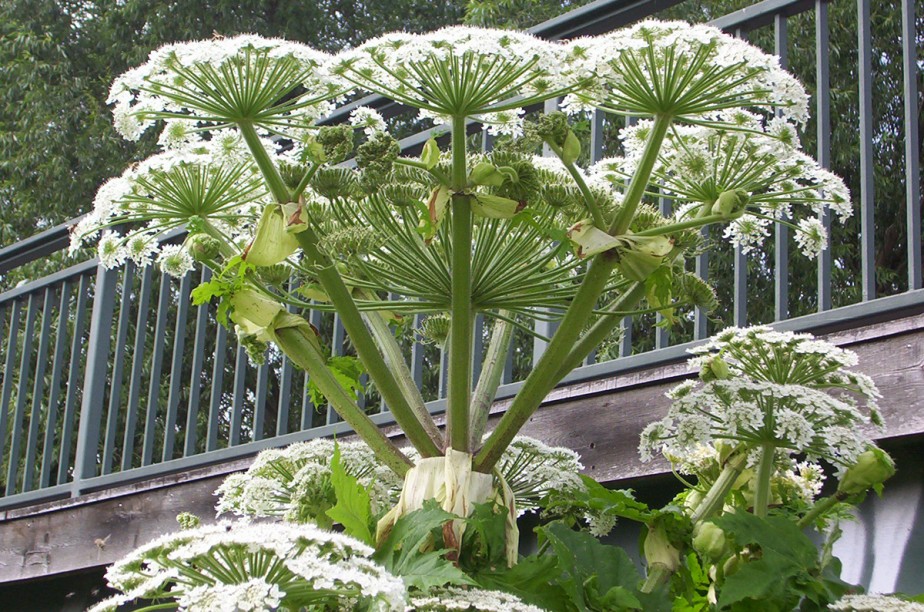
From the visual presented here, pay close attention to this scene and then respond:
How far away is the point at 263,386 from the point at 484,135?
125 cm

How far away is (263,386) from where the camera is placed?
165 inches

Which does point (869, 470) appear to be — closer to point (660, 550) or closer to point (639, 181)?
point (660, 550)

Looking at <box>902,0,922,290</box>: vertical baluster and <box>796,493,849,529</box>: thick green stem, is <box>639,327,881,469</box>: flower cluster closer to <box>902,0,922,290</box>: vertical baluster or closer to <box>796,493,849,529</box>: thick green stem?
<box>796,493,849,529</box>: thick green stem

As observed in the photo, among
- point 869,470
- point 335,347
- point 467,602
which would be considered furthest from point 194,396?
point 467,602

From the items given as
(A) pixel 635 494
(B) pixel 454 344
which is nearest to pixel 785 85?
(B) pixel 454 344

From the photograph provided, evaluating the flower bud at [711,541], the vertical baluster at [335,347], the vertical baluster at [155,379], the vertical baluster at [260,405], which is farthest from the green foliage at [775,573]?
the vertical baluster at [155,379]

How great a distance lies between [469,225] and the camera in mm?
1844

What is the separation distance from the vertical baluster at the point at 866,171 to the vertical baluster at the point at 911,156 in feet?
0.26

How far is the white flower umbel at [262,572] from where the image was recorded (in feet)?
4.32

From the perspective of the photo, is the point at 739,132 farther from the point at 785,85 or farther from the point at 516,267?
the point at 516,267

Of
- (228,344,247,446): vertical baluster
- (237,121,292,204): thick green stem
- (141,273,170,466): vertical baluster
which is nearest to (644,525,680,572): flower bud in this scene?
(237,121,292,204): thick green stem

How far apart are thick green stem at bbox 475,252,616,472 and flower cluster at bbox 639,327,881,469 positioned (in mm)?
216

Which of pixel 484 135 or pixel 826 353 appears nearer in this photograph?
pixel 826 353

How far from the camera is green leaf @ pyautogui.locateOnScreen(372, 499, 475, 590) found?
1528mm
